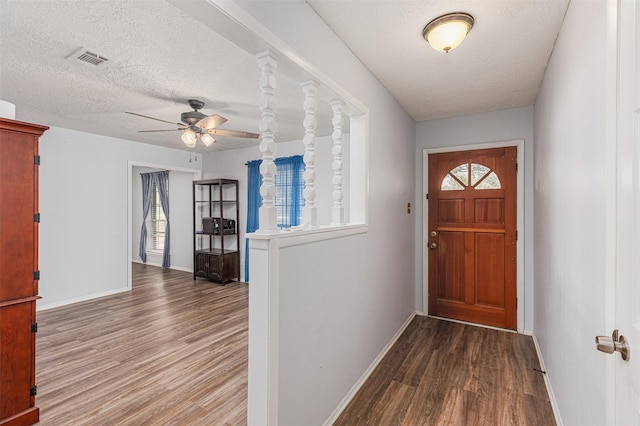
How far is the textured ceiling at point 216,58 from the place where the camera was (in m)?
1.72

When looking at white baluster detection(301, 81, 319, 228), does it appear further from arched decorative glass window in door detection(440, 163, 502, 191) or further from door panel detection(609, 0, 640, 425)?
arched decorative glass window in door detection(440, 163, 502, 191)

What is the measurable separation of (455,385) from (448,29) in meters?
2.52

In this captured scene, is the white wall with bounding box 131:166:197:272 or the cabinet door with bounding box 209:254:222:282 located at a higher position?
the white wall with bounding box 131:166:197:272

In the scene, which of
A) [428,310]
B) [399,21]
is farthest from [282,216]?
[399,21]

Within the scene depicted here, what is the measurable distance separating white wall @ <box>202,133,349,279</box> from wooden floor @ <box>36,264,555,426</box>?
2.15 m

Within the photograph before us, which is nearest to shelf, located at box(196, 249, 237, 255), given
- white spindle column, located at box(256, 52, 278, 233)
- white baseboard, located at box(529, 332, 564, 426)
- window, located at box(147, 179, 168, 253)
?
window, located at box(147, 179, 168, 253)

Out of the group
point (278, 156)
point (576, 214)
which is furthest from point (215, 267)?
point (576, 214)

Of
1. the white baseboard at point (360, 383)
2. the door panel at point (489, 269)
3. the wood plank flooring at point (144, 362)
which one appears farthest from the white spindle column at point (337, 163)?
the door panel at point (489, 269)

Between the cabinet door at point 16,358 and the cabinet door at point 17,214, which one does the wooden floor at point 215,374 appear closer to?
the cabinet door at point 16,358

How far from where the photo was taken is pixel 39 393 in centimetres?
218

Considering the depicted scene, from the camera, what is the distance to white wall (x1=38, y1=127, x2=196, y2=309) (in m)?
4.10

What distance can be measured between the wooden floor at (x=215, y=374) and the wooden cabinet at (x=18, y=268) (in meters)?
0.25

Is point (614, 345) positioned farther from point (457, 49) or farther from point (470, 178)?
point (470, 178)

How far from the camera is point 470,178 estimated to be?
3557 millimetres
